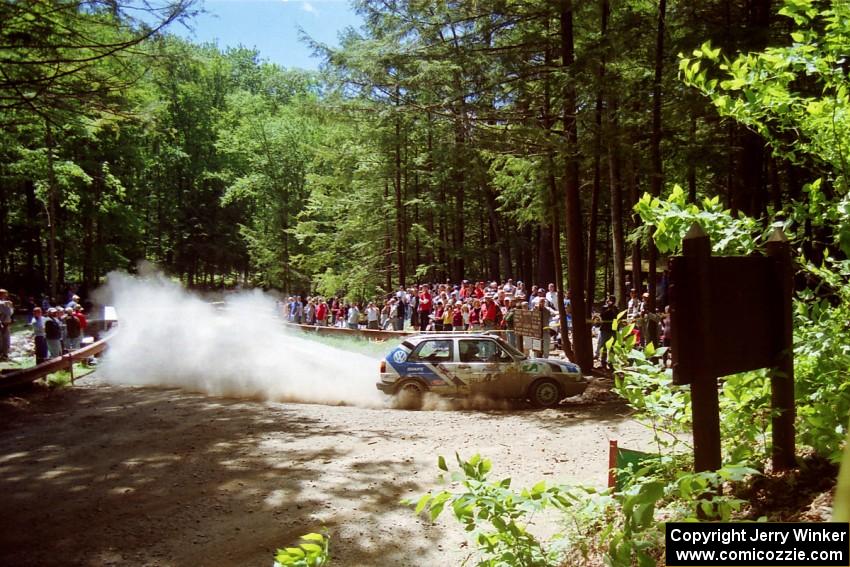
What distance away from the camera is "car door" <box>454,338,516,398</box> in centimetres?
1506

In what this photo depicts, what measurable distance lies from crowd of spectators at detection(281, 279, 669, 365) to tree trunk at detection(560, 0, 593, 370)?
583 mm

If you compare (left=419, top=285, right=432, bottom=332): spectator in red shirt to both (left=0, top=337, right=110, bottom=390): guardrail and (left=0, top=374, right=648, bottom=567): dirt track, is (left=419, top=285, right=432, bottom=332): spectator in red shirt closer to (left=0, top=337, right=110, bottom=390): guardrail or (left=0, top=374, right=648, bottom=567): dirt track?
(left=0, top=374, right=648, bottom=567): dirt track

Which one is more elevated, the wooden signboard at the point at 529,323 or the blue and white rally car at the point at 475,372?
the wooden signboard at the point at 529,323

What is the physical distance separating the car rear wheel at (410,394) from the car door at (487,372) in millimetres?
989

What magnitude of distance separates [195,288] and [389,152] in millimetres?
37881

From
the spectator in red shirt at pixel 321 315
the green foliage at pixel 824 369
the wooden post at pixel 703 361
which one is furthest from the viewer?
the spectator in red shirt at pixel 321 315

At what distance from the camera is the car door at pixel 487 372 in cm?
1506

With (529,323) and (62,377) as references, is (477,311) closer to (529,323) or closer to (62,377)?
(529,323)

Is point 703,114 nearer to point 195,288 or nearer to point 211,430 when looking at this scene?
point 211,430

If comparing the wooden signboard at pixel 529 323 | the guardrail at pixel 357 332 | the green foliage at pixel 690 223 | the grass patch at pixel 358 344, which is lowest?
the grass patch at pixel 358 344

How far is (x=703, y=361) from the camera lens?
3.50 m

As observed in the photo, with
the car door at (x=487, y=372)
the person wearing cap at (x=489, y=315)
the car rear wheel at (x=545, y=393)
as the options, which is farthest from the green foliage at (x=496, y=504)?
the person wearing cap at (x=489, y=315)

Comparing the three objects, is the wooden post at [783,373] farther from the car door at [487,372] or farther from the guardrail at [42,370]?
the guardrail at [42,370]

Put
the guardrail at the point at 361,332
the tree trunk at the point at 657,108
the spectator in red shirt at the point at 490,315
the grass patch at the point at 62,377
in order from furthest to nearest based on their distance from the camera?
the guardrail at the point at 361,332
the spectator in red shirt at the point at 490,315
the grass patch at the point at 62,377
the tree trunk at the point at 657,108
